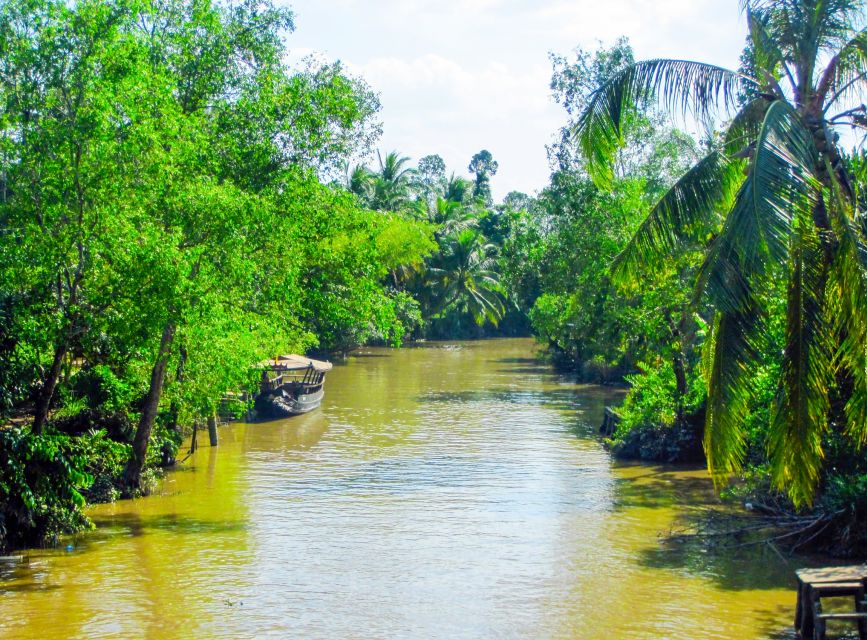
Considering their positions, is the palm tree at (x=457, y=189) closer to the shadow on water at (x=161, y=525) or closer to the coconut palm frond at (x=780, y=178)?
the shadow on water at (x=161, y=525)

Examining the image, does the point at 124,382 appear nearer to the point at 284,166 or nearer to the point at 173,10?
the point at 284,166

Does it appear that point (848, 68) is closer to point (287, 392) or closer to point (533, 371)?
point (287, 392)

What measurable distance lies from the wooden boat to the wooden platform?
19710 mm

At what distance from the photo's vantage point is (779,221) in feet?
29.5

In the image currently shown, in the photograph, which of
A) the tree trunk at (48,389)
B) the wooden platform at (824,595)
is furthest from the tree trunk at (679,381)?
the tree trunk at (48,389)

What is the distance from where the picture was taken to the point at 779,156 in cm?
955

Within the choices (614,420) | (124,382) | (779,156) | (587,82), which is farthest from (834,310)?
(587,82)

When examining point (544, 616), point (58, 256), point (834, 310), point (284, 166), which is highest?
point (284, 166)

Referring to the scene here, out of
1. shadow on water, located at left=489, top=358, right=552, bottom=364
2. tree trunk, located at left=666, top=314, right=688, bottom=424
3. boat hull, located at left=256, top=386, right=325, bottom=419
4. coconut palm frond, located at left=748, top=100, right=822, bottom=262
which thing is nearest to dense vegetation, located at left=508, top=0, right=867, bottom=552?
coconut palm frond, located at left=748, top=100, right=822, bottom=262

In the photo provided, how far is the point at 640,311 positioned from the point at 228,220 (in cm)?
1194

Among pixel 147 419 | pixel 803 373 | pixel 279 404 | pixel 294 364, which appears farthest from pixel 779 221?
pixel 294 364

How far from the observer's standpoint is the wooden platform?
1035cm

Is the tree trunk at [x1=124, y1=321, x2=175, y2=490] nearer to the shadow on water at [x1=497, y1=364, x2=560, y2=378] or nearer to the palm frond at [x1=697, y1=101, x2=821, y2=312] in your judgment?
the palm frond at [x1=697, y1=101, x2=821, y2=312]

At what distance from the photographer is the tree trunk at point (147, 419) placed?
731 inches
